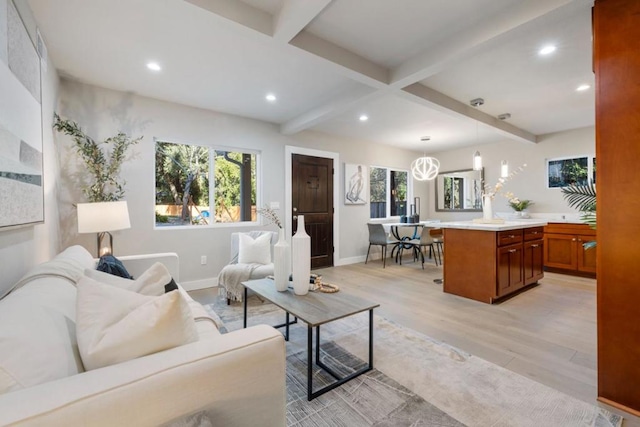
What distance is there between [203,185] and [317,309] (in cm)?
296

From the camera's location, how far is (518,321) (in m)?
2.70

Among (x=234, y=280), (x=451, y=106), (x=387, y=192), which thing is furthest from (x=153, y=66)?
(x=387, y=192)

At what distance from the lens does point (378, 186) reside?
624 cm

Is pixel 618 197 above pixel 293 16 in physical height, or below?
below

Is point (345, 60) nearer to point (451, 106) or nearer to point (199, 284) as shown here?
point (451, 106)

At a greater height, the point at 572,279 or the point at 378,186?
the point at 378,186

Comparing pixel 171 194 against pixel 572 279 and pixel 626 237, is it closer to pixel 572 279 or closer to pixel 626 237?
pixel 626 237

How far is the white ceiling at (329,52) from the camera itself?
1976 mm

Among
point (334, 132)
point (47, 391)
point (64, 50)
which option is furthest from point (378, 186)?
point (47, 391)

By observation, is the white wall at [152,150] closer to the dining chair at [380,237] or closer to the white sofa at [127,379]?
the dining chair at [380,237]

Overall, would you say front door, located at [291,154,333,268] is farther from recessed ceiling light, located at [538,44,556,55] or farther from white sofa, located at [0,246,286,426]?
white sofa, located at [0,246,286,426]

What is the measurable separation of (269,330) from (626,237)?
1925mm

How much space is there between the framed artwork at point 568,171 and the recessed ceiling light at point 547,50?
3525 millimetres

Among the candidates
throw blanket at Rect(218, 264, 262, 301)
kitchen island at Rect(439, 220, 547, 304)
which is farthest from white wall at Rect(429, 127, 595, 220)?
throw blanket at Rect(218, 264, 262, 301)
